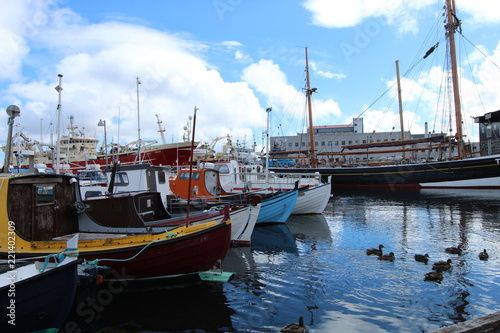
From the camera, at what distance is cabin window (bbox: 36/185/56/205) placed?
7820 mm

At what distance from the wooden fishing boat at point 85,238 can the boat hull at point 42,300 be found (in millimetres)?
1234

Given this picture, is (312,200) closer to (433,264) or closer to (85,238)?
(433,264)

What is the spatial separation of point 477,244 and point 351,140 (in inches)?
3308

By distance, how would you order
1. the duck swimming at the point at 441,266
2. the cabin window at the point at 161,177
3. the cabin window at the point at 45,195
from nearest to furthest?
the cabin window at the point at 45,195
the duck swimming at the point at 441,266
the cabin window at the point at 161,177

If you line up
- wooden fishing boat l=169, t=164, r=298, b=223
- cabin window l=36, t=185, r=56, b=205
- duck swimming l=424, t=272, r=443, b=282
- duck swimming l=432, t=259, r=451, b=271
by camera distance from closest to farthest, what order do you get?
cabin window l=36, t=185, r=56, b=205 → duck swimming l=424, t=272, r=443, b=282 → duck swimming l=432, t=259, r=451, b=271 → wooden fishing boat l=169, t=164, r=298, b=223

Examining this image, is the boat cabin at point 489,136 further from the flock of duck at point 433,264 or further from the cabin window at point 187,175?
the cabin window at point 187,175

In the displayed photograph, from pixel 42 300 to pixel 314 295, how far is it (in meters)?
5.50

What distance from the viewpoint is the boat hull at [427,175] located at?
119 feet

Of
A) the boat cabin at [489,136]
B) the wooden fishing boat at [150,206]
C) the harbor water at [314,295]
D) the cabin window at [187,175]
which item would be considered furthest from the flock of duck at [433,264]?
the boat cabin at [489,136]

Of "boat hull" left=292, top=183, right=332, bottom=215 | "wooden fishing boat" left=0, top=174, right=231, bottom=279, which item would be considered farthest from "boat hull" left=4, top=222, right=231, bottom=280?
"boat hull" left=292, top=183, right=332, bottom=215

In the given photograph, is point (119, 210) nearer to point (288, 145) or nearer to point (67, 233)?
point (67, 233)

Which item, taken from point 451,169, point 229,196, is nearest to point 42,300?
point 229,196

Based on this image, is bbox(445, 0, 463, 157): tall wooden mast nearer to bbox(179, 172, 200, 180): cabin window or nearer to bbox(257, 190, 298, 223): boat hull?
bbox(257, 190, 298, 223): boat hull

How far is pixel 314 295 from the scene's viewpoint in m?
7.96
